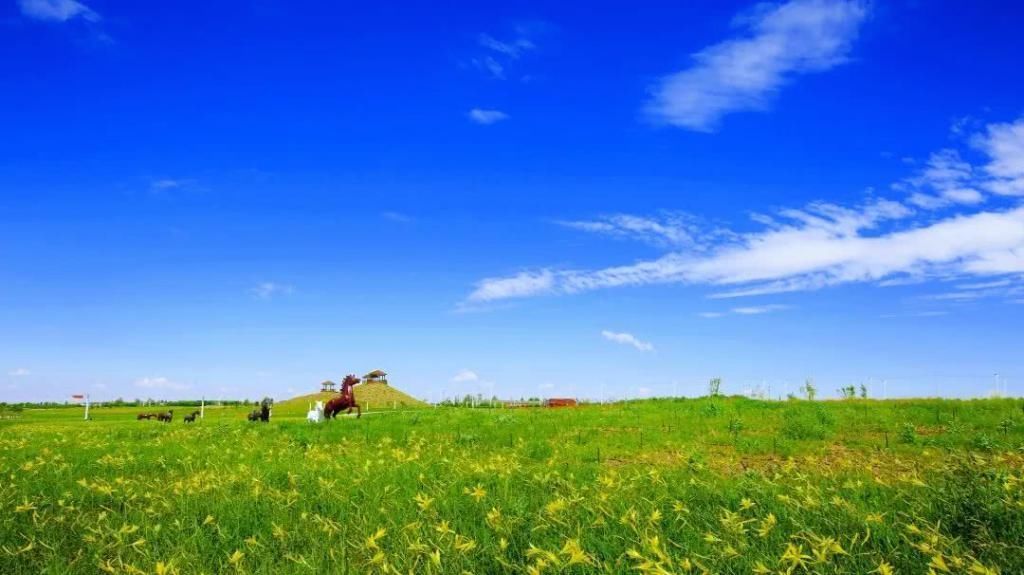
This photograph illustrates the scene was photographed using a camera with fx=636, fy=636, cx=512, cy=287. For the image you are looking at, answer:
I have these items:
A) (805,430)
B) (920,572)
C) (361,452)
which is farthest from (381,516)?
(805,430)

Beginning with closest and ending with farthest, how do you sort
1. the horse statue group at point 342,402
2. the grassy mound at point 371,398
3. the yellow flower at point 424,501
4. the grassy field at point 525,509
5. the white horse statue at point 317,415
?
the grassy field at point 525,509 < the yellow flower at point 424,501 < the white horse statue at point 317,415 < the horse statue group at point 342,402 < the grassy mound at point 371,398

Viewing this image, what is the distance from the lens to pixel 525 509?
20.5ft

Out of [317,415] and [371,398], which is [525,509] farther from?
[371,398]

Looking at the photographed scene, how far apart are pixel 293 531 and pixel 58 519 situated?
7.77ft

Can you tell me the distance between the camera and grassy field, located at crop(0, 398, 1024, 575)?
4.36 m

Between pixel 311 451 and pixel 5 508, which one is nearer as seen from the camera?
pixel 5 508

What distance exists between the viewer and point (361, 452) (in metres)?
13.0

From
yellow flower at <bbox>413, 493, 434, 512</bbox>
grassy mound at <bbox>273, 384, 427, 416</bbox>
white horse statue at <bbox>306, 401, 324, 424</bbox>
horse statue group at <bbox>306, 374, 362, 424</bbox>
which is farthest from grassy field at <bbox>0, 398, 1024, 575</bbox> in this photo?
grassy mound at <bbox>273, 384, 427, 416</bbox>

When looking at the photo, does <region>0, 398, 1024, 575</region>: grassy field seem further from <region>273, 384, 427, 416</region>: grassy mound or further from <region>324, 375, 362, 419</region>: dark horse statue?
<region>273, 384, 427, 416</region>: grassy mound

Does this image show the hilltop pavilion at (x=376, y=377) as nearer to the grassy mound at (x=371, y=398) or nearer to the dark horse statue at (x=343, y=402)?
the grassy mound at (x=371, y=398)

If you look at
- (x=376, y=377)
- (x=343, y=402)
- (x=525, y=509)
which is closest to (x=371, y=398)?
(x=376, y=377)

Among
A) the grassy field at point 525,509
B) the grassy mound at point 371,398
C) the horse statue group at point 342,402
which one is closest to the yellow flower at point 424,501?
the grassy field at point 525,509

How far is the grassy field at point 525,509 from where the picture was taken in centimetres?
436

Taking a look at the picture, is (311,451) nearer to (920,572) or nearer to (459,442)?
(459,442)
